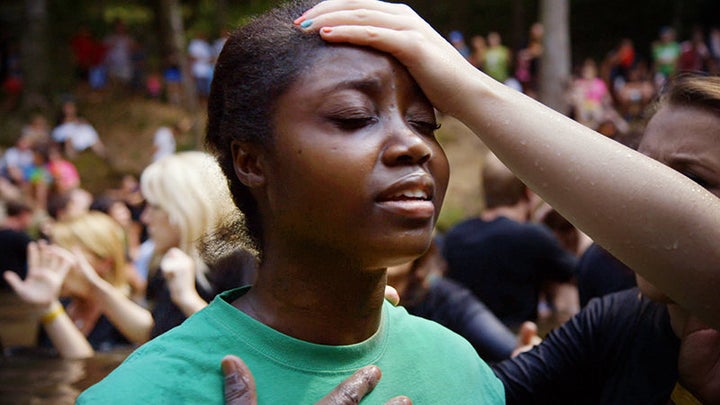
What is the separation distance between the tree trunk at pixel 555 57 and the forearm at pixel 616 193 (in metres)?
15.3

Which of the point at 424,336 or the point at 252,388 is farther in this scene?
the point at 424,336

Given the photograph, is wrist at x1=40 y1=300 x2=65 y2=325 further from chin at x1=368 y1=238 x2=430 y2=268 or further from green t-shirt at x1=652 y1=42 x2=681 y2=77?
green t-shirt at x1=652 y1=42 x2=681 y2=77

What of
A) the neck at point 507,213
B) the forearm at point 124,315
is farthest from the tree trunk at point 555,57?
the forearm at point 124,315

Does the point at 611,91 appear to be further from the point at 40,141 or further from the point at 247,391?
the point at 247,391

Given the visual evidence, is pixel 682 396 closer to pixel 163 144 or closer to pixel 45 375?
pixel 45 375

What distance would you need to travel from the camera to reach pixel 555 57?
17219 mm

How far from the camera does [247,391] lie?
1.73m

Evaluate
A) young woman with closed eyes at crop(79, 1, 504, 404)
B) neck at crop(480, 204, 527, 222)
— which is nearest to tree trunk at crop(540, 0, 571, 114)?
neck at crop(480, 204, 527, 222)

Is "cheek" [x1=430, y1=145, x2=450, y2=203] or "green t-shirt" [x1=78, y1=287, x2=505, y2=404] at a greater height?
"cheek" [x1=430, y1=145, x2=450, y2=203]

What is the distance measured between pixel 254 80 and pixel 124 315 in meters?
2.95

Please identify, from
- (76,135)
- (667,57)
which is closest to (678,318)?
(667,57)

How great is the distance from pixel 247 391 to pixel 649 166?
2.91ft

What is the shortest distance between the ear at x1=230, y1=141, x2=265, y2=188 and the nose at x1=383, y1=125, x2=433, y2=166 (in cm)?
28

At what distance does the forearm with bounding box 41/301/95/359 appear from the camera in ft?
14.8
